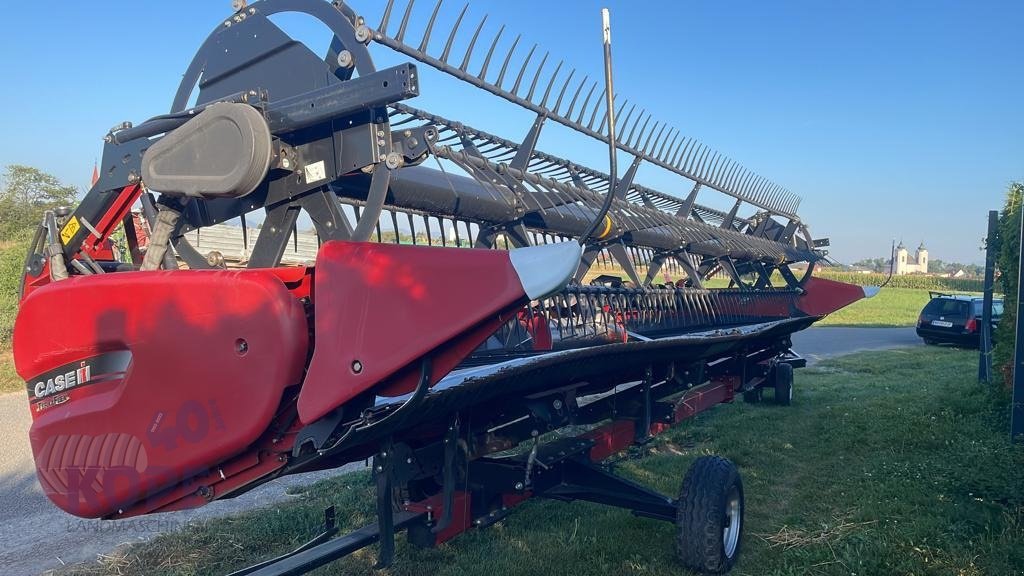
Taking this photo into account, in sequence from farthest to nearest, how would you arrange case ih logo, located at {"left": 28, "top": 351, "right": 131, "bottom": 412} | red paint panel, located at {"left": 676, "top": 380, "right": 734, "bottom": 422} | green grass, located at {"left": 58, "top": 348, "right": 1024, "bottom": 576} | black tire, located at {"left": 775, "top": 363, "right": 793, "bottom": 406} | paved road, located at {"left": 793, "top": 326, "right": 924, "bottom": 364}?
paved road, located at {"left": 793, "top": 326, "right": 924, "bottom": 364} < black tire, located at {"left": 775, "top": 363, "right": 793, "bottom": 406} < red paint panel, located at {"left": 676, "top": 380, "right": 734, "bottom": 422} < green grass, located at {"left": 58, "top": 348, "right": 1024, "bottom": 576} < case ih logo, located at {"left": 28, "top": 351, "right": 131, "bottom": 412}

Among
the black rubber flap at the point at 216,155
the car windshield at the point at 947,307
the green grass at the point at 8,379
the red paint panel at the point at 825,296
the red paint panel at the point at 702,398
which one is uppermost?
the black rubber flap at the point at 216,155

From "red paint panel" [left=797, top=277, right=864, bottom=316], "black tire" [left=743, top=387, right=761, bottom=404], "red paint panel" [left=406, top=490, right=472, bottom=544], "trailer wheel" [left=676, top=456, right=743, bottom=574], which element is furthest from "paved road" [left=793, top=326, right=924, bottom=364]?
"red paint panel" [left=406, top=490, right=472, bottom=544]

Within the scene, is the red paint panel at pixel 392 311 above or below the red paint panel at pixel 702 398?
above

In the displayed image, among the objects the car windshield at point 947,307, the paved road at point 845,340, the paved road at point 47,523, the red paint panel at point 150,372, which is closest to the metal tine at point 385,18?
the red paint panel at point 150,372

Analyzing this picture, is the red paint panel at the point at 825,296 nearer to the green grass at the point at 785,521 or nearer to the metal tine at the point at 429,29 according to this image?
the green grass at the point at 785,521

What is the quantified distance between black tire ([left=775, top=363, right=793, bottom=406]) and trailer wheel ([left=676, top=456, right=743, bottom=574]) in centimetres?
437

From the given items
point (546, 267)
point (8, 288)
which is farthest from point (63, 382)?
point (8, 288)

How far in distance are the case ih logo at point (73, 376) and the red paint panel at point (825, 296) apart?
25.1 feet

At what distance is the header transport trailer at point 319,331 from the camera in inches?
76.6

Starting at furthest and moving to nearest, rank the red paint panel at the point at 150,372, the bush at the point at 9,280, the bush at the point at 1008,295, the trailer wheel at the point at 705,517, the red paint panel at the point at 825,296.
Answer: the bush at the point at 9,280, the red paint panel at the point at 825,296, the bush at the point at 1008,295, the trailer wheel at the point at 705,517, the red paint panel at the point at 150,372

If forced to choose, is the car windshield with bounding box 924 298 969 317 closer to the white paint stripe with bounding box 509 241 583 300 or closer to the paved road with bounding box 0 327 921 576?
the paved road with bounding box 0 327 921 576

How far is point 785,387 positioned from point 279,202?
6.74 metres

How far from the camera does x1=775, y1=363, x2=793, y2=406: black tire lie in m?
7.71

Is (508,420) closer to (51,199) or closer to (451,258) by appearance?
(451,258)
